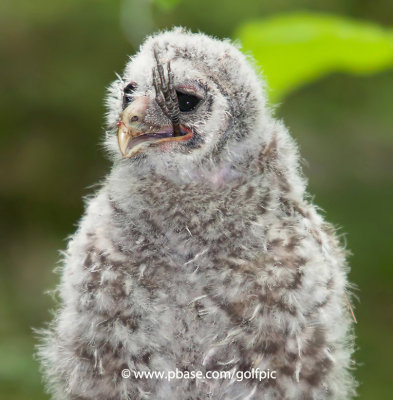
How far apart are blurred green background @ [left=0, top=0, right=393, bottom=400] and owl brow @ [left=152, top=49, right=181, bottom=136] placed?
56.5 inches

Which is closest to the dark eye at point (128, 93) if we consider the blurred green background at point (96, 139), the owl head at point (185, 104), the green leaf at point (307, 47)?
the owl head at point (185, 104)

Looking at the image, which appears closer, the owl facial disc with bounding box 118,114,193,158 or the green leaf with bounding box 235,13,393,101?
the owl facial disc with bounding box 118,114,193,158

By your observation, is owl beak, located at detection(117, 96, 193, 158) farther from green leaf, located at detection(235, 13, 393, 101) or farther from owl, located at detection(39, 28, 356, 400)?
green leaf, located at detection(235, 13, 393, 101)

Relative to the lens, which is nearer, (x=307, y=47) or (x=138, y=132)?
(x=138, y=132)

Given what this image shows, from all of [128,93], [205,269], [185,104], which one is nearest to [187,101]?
[185,104]

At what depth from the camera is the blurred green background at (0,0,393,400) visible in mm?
2738

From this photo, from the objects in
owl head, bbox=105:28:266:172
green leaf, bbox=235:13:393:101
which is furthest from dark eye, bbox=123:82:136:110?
green leaf, bbox=235:13:393:101

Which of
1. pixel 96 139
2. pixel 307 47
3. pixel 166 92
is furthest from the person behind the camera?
pixel 96 139

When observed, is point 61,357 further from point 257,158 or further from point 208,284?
point 257,158

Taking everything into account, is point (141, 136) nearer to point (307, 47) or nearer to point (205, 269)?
point (205, 269)

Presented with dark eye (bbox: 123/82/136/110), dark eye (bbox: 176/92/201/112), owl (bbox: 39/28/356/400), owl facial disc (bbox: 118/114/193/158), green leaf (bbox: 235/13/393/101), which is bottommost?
owl (bbox: 39/28/356/400)

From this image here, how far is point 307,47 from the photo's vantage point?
4.80ft

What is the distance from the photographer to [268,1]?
2.60 m

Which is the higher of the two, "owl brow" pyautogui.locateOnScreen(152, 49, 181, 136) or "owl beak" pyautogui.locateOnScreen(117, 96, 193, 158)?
"owl brow" pyautogui.locateOnScreen(152, 49, 181, 136)
